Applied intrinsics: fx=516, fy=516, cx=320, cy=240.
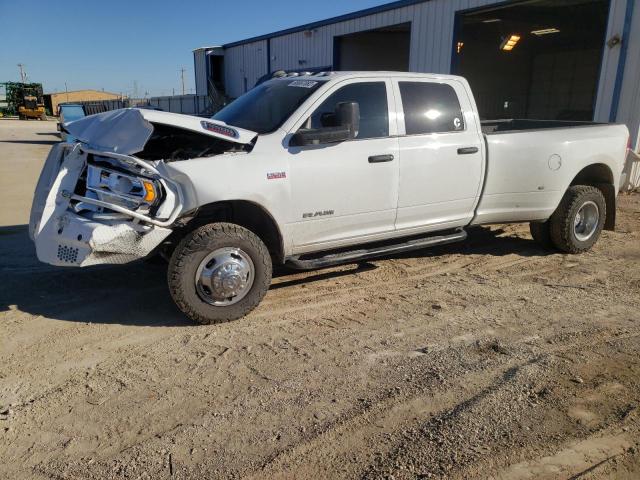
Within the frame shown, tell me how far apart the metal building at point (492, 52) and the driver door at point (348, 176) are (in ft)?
26.4

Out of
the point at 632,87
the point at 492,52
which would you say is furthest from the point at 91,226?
the point at 492,52

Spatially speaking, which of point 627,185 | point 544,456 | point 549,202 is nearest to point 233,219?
point 544,456

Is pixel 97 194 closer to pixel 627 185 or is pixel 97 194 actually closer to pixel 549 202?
pixel 549 202

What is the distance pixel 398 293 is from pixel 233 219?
174cm

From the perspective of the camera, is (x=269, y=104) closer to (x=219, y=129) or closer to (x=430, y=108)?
(x=219, y=129)

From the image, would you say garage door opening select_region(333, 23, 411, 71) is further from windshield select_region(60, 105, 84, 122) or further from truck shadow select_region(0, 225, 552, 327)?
truck shadow select_region(0, 225, 552, 327)

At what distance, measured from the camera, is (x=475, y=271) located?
227 inches

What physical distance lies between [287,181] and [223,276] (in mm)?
944

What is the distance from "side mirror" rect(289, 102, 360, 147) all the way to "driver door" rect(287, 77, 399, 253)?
84 mm

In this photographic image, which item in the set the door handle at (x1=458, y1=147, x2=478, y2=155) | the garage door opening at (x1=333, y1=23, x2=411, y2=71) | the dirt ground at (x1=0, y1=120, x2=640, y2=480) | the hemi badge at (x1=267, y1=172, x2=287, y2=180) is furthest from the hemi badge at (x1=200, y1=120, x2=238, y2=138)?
the garage door opening at (x1=333, y1=23, x2=411, y2=71)

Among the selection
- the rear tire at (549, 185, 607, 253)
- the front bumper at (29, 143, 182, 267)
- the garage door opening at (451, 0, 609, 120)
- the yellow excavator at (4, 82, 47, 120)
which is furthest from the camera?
the yellow excavator at (4, 82, 47, 120)

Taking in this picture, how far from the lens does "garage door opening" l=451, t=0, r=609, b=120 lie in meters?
18.7

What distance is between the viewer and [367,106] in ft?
15.8

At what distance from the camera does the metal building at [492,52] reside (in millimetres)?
10594
